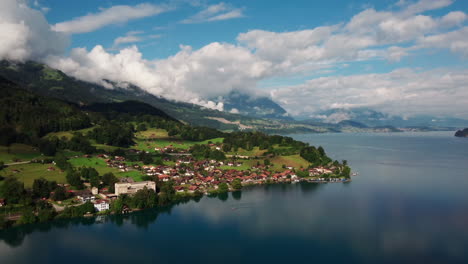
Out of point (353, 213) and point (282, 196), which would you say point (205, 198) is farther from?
point (353, 213)

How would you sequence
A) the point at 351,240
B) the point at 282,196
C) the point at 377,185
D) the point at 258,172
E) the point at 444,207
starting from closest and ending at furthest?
1. the point at 351,240
2. the point at 444,207
3. the point at 282,196
4. the point at 377,185
5. the point at 258,172

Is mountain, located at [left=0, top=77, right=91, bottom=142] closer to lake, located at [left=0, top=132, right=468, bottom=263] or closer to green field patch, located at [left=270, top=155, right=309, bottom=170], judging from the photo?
lake, located at [left=0, top=132, right=468, bottom=263]

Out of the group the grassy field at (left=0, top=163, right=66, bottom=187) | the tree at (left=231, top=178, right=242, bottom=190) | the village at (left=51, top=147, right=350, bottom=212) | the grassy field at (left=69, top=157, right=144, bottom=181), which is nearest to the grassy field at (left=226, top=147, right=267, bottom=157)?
the village at (left=51, top=147, right=350, bottom=212)

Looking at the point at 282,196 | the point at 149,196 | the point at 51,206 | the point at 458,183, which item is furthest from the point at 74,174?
the point at 458,183

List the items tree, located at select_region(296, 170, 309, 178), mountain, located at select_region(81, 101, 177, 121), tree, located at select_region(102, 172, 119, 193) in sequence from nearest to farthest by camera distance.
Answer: tree, located at select_region(102, 172, 119, 193) → tree, located at select_region(296, 170, 309, 178) → mountain, located at select_region(81, 101, 177, 121)

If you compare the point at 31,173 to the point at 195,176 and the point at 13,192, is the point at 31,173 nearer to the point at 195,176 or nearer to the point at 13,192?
the point at 13,192

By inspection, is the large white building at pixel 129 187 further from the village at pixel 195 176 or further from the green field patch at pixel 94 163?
the green field patch at pixel 94 163

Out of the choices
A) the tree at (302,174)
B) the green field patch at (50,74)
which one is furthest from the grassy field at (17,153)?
the green field patch at (50,74)
